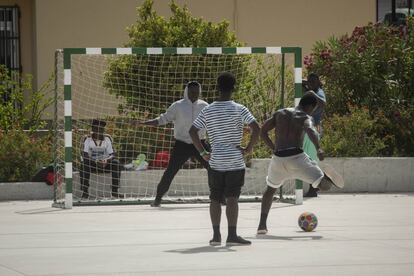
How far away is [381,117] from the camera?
1970 centimetres

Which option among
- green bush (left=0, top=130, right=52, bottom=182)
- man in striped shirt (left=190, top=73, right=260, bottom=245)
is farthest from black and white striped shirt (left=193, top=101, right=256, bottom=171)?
green bush (left=0, top=130, right=52, bottom=182)

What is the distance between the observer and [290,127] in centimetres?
1263

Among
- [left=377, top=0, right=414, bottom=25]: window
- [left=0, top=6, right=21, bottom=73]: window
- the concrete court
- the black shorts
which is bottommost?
the concrete court

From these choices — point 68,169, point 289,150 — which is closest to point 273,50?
point 68,169

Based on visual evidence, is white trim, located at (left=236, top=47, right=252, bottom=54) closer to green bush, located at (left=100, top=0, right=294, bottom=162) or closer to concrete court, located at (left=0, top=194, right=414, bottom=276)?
green bush, located at (left=100, top=0, right=294, bottom=162)

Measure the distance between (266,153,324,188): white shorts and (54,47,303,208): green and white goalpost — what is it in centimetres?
400

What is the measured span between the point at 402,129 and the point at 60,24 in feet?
26.3

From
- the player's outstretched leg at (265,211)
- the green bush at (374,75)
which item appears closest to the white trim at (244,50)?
the green bush at (374,75)

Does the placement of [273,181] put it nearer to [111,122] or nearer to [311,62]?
[111,122]

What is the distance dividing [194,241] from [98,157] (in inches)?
239

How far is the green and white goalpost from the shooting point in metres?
17.2

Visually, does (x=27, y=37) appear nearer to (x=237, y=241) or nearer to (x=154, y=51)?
(x=154, y=51)

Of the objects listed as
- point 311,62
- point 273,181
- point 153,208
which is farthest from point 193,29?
point 273,181

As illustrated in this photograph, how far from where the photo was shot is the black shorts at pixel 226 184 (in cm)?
1155
